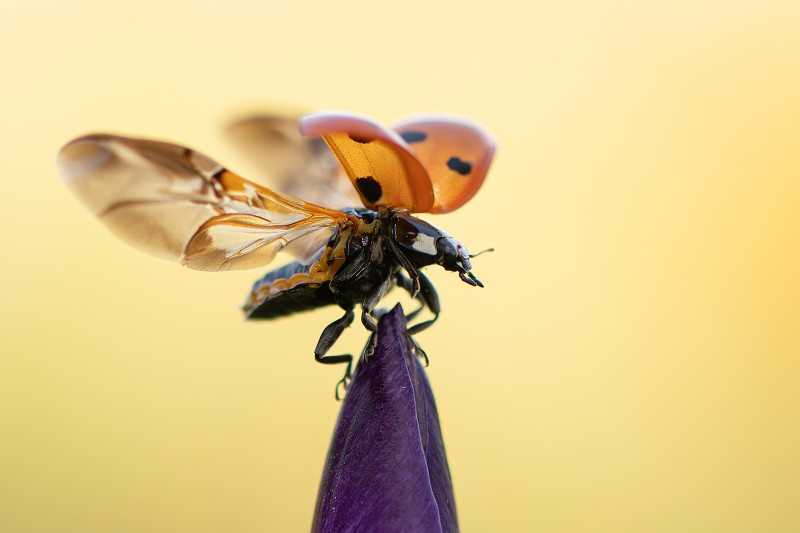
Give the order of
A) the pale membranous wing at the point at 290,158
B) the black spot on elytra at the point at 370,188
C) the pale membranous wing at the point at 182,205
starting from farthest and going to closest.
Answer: the pale membranous wing at the point at 290,158 < the black spot on elytra at the point at 370,188 < the pale membranous wing at the point at 182,205

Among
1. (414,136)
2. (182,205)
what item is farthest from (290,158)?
(182,205)

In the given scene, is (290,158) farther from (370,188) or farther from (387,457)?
(387,457)

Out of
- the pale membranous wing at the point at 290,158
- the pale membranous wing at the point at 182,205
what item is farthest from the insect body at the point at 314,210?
the pale membranous wing at the point at 290,158

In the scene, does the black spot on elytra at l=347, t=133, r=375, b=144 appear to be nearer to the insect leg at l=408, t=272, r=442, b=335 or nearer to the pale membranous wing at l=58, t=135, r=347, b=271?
the pale membranous wing at l=58, t=135, r=347, b=271

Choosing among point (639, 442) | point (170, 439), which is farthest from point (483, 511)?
point (170, 439)

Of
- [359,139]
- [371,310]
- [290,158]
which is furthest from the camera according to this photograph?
[290,158]

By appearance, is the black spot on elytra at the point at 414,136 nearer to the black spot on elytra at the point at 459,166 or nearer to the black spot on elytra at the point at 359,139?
the black spot on elytra at the point at 459,166

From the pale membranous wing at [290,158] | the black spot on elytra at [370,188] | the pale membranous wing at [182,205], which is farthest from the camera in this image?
the pale membranous wing at [290,158]
